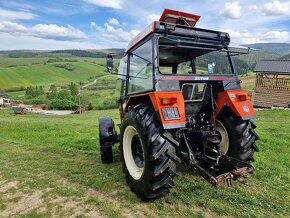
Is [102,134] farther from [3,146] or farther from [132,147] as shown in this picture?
[3,146]

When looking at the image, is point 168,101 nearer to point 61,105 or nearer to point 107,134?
point 107,134

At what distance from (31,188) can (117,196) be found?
170 centimetres

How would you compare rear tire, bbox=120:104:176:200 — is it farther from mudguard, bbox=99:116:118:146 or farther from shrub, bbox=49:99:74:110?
shrub, bbox=49:99:74:110

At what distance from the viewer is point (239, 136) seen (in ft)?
14.8

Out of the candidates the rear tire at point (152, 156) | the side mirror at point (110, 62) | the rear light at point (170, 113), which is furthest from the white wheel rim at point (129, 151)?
the side mirror at point (110, 62)

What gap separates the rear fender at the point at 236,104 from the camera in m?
4.43

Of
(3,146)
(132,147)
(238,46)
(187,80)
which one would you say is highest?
(238,46)

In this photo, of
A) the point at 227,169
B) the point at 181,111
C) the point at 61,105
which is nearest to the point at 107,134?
the point at 181,111

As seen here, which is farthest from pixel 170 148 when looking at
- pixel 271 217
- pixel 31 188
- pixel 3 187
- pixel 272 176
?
pixel 3 187

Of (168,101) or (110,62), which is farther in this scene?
(110,62)

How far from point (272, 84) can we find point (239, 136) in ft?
69.2

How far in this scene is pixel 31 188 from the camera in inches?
184

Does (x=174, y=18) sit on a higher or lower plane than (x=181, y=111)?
higher

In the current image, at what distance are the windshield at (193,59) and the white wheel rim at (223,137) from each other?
0.99 metres
